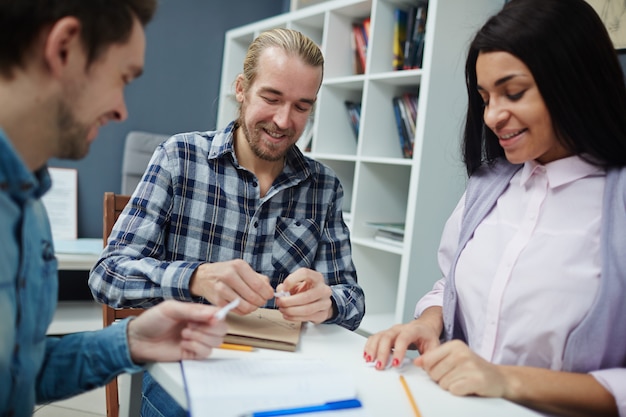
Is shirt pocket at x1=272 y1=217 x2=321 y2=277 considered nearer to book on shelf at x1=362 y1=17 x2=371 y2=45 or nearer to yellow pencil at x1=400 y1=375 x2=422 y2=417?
yellow pencil at x1=400 y1=375 x2=422 y2=417

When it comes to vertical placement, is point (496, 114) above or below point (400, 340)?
above

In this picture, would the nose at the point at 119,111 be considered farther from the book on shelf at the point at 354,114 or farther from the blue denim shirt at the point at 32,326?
the book on shelf at the point at 354,114

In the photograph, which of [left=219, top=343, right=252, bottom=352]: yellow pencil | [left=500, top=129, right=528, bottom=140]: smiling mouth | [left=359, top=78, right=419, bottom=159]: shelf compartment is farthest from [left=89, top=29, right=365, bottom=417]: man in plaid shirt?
[left=359, top=78, right=419, bottom=159]: shelf compartment

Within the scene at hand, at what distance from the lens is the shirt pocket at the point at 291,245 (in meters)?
1.43

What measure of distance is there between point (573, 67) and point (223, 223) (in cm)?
87

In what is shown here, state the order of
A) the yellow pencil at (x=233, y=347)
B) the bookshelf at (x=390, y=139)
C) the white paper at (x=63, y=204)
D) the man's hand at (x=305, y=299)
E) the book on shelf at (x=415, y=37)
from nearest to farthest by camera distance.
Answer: the yellow pencil at (x=233, y=347) → the man's hand at (x=305, y=299) → the bookshelf at (x=390, y=139) → the book on shelf at (x=415, y=37) → the white paper at (x=63, y=204)

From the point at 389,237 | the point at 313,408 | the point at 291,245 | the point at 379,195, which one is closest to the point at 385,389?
the point at 313,408

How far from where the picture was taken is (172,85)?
3.58m

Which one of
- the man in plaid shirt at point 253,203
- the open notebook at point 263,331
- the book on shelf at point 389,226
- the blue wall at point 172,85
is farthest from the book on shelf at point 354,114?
the open notebook at point 263,331

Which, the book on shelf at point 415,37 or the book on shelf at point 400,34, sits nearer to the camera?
the book on shelf at point 415,37

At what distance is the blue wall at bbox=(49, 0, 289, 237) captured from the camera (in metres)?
3.36

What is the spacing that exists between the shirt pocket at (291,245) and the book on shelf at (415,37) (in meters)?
1.27

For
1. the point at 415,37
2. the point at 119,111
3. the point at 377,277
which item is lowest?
the point at 377,277

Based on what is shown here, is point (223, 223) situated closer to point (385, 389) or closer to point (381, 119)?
point (385, 389)
